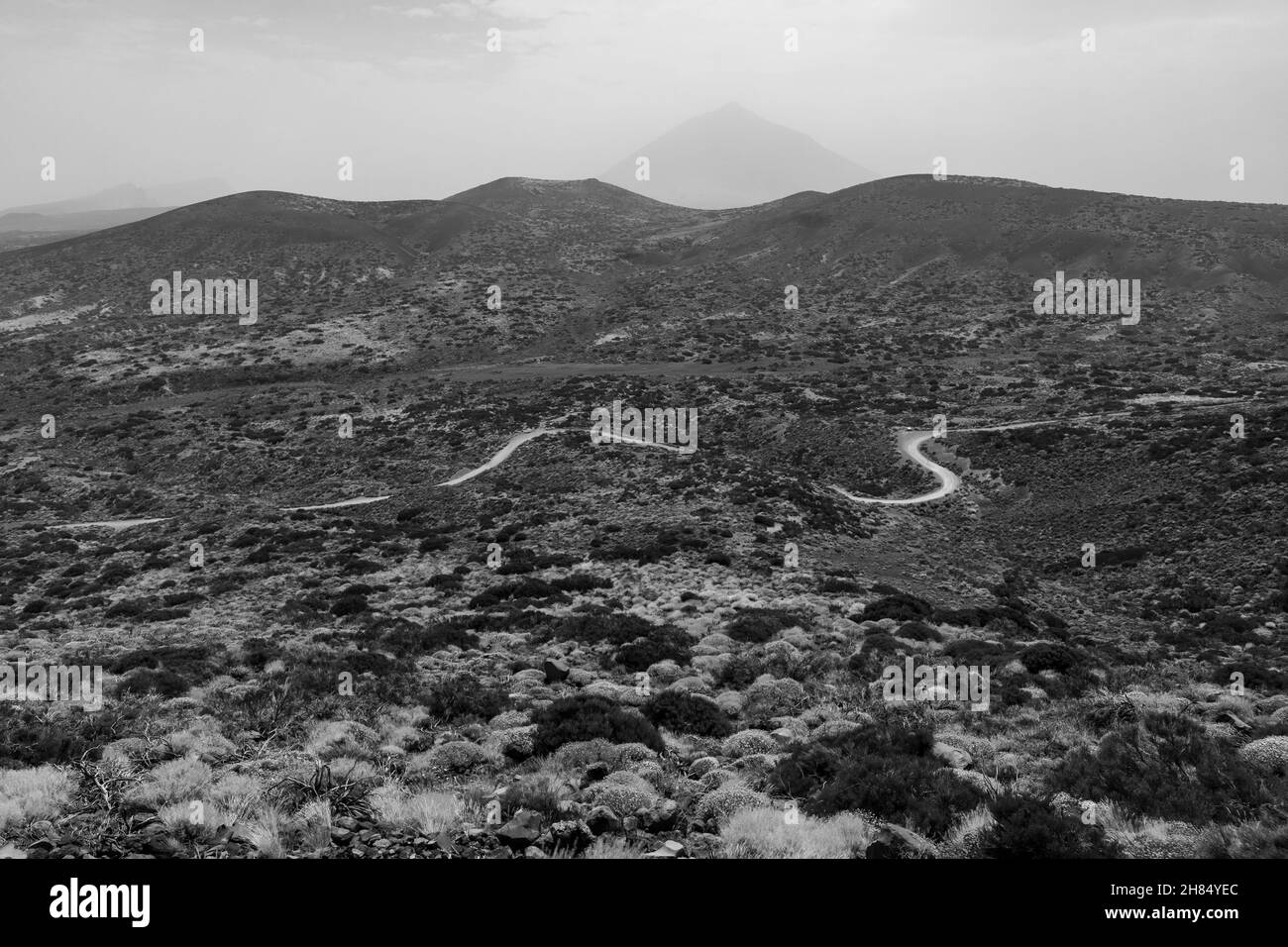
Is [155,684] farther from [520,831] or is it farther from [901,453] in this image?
[901,453]

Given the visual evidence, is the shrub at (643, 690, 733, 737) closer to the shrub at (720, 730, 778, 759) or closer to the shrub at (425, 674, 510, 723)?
the shrub at (720, 730, 778, 759)

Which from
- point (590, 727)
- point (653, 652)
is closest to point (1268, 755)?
point (590, 727)

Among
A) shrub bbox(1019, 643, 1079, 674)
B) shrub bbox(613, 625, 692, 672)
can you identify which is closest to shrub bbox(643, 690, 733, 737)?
shrub bbox(613, 625, 692, 672)

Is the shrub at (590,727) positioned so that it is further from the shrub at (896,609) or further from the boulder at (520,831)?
the shrub at (896,609)

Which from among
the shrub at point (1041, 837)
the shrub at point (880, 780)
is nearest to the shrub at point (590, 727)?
the shrub at point (880, 780)
